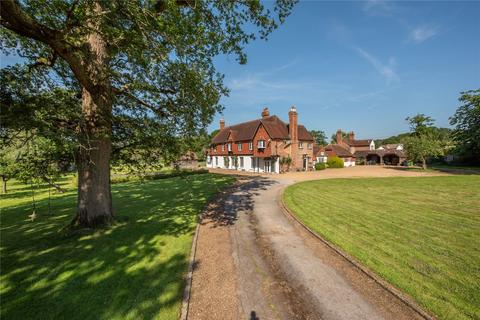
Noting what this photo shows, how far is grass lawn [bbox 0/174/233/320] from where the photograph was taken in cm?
459

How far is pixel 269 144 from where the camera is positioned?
35.5 meters

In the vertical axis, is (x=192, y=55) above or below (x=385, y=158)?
above

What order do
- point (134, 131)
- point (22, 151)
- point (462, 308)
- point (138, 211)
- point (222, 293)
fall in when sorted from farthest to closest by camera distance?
1. point (138, 211)
2. point (134, 131)
3. point (22, 151)
4. point (222, 293)
5. point (462, 308)

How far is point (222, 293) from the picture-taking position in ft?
17.3

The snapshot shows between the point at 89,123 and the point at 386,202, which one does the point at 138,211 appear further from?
the point at 386,202

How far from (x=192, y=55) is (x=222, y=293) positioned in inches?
298

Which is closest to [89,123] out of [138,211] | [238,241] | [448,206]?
Answer: [138,211]

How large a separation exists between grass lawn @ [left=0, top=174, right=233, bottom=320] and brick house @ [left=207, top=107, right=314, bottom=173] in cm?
2695

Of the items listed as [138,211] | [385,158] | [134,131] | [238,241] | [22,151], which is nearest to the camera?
[22,151]

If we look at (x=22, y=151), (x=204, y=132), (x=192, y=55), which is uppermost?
(x=192, y=55)

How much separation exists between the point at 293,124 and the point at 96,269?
35.4 metres

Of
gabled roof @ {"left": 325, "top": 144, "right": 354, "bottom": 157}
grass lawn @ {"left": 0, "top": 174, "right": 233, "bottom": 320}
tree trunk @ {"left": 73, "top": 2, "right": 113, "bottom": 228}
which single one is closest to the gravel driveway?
grass lawn @ {"left": 0, "top": 174, "right": 233, "bottom": 320}

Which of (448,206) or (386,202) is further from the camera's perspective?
(386,202)

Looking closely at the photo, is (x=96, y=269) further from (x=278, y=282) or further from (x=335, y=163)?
(x=335, y=163)
